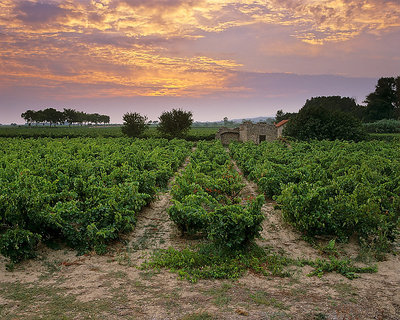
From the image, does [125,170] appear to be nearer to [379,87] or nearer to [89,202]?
[89,202]

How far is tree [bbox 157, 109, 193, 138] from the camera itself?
53.4m

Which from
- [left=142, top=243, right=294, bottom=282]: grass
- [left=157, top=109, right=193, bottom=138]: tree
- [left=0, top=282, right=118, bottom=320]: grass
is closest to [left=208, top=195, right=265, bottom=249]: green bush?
[left=142, top=243, right=294, bottom=282]: grass

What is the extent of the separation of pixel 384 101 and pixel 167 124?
59076mm

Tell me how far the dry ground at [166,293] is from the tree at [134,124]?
160 feet

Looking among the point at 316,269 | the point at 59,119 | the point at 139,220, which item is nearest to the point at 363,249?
the point at 316,269

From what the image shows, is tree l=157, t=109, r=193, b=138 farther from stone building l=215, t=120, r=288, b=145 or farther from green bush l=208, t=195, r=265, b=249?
green bush l=208, t=195, r=265, b=249

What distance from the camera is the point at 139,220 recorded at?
1052 cm

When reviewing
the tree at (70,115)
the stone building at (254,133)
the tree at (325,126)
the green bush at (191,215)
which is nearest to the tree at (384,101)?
the tree at (325,126)

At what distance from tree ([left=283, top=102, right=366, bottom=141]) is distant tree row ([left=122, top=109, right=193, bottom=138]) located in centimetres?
1968

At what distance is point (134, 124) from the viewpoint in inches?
2167

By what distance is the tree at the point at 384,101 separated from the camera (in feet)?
247

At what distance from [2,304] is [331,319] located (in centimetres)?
596

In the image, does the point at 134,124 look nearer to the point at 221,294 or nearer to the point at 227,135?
the point at 227,135

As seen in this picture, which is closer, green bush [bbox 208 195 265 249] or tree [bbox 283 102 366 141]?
green bush [bbox 208 195 265 249]
